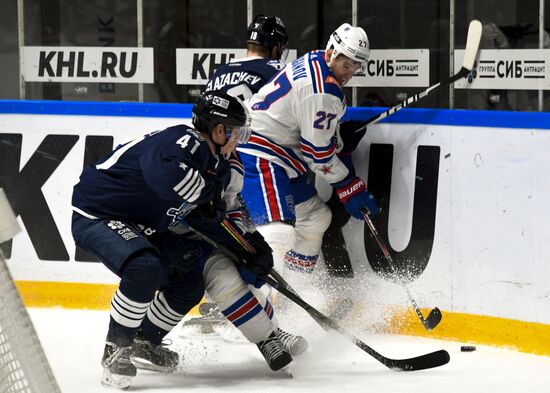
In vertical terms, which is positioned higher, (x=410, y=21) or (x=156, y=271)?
(x=410, y=21)

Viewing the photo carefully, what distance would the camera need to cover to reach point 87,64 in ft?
18.6

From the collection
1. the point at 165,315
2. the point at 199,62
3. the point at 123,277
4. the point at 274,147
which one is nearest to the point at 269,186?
the point at 274,147

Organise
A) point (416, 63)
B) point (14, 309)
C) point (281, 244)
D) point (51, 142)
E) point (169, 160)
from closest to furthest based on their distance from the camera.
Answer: point (14, 309) → point (169, 160) → point (281, 244) → point (416, 63) → point (51, 142)

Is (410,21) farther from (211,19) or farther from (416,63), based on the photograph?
(211,19)

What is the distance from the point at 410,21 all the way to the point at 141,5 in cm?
126

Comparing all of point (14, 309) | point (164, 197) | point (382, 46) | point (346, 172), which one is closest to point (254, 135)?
point (346, 172)

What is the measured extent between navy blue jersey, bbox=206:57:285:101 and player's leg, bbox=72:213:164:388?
1.16 m

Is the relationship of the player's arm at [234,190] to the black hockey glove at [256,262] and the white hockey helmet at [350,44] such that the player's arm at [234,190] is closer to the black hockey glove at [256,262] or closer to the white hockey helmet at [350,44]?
Answer: the black hockey glove at [256,262]

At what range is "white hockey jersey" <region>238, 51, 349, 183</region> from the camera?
183 inches

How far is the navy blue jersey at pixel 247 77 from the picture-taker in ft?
16.4

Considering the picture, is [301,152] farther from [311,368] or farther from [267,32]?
[311,368]

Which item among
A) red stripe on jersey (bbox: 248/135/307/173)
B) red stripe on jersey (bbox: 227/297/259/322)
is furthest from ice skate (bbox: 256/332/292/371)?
red stripe on jersey (bbox: 248/135/307/173)

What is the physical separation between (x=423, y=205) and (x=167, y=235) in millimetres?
1191

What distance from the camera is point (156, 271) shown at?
386 centimetres
